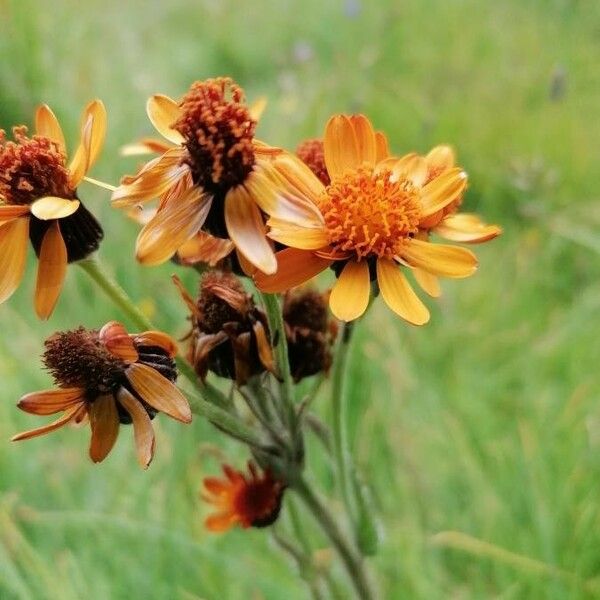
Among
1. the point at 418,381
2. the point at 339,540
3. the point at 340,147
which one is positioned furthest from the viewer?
the point at 418,381

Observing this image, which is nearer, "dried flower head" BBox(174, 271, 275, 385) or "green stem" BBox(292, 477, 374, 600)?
"dried flower head" BBox(174, 271, 275, 385)

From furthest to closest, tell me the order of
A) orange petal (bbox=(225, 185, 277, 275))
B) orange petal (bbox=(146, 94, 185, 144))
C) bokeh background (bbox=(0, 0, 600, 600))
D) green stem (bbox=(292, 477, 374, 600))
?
bokeh background (bbox=(0, 0, 600, 600)), green stem (bbox=(292, 477, 374, 600)), orange petal (bbox=(146, 94, 185, 144)), orange petal (bbox=(225, 185, 277, 275))

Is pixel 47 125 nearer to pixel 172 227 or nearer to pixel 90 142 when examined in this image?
pixel 90 142

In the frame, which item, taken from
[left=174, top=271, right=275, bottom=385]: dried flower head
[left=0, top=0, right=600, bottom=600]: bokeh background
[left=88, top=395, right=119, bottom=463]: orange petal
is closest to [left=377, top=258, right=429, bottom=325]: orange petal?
[left=174, top=271, right=275, bottom=385]: dried flower head

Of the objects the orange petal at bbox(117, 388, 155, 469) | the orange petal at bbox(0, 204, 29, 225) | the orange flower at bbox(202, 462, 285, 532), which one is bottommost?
the orange flower at bbox(202, 462, 285, 532)

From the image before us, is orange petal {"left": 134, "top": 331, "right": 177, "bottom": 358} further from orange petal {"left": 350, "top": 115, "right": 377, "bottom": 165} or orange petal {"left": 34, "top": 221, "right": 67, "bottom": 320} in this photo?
orange petal {"left": 350, "top": 115, "right": 377, "bottom": 165}

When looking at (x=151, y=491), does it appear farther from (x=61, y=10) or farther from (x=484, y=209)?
(x=61, y=10)

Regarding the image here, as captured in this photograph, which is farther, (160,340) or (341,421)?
(341,421)

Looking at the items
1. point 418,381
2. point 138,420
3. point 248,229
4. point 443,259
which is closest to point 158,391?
point 138,420
